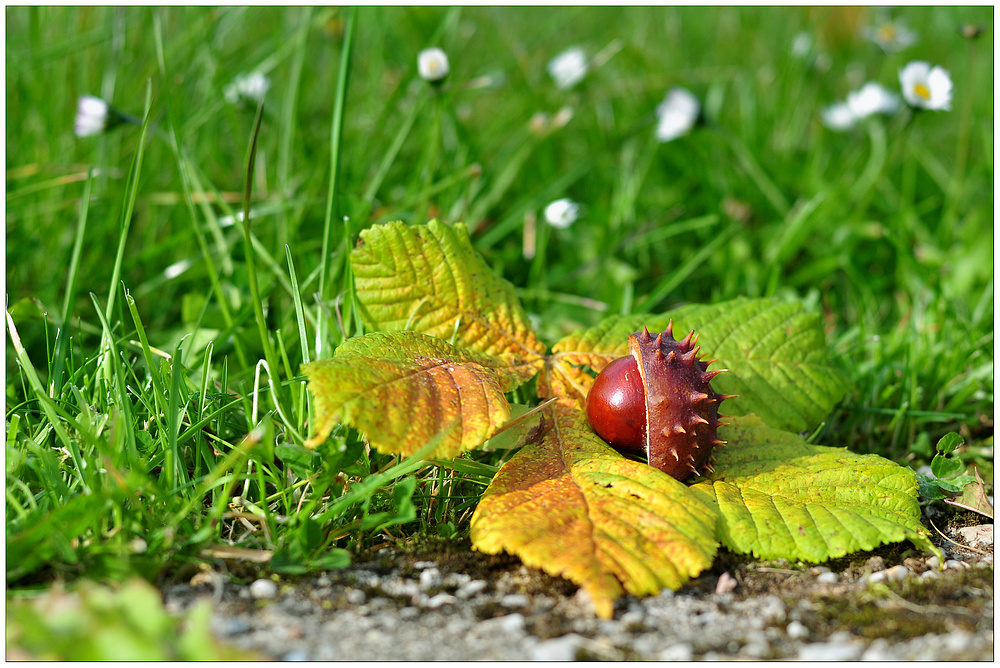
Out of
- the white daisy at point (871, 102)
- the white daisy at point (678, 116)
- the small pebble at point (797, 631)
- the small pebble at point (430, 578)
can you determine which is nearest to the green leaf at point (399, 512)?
the small pebble at point (430, 578)

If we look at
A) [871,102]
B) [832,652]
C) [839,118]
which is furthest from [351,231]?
[839,118]

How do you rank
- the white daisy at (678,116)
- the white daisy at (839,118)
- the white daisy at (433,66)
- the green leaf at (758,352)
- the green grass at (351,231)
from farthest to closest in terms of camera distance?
the white daisy at (839,118), the white daisy at (678,116), the white daisy at (433,66), the green leaf at (758,352), the green grass at (351,231)

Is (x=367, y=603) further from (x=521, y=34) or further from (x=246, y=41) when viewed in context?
(x=521, y=34)

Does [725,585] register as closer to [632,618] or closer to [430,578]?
[632,618]

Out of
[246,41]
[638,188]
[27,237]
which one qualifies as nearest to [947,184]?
[638,188]

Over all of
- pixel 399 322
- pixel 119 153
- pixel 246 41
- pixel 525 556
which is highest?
pixel 246 41

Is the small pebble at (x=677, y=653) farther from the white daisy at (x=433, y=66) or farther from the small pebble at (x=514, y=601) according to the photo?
the white daisy at (x=433, y=66)
